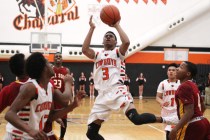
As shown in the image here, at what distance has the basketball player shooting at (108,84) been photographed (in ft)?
16.7

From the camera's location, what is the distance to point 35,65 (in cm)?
314

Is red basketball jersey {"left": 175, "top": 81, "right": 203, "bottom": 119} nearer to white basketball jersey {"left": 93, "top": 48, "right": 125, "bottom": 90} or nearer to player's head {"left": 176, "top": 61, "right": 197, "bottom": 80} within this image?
player's head {"left": 176, "top": 61, "right": 197, "bottom": 80}

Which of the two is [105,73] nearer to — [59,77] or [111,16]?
[111,16]

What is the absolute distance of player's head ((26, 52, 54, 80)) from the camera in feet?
10.3

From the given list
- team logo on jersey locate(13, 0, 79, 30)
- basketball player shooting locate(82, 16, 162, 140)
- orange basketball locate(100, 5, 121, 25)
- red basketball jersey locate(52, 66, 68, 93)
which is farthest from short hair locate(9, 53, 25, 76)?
team logo on jersey locate(13, 0, 79, 30)

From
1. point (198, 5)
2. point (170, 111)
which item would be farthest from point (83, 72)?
point (170, 111)

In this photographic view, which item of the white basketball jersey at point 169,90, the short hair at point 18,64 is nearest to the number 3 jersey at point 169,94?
the white basketball jersey at point 169,90

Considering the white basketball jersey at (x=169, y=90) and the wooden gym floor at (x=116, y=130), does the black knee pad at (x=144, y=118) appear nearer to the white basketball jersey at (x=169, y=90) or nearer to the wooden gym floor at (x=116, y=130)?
the white basketball jersey at (x=169, y=90)

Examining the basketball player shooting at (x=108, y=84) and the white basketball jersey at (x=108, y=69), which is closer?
the basketball player shooting at (x=108, y=84)

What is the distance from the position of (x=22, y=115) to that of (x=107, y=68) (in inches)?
89.9

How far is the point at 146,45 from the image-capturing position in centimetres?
1930

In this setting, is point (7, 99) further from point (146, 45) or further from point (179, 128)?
point (146, 45)

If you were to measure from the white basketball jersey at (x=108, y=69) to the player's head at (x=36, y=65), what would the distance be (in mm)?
2065

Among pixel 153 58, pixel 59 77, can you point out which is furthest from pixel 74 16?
pixel 59 77
